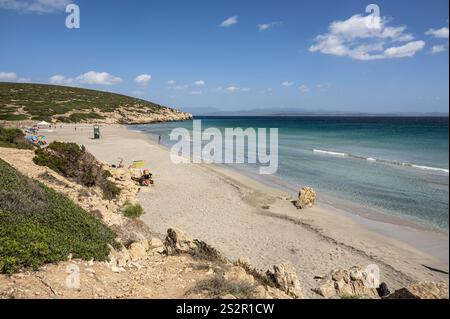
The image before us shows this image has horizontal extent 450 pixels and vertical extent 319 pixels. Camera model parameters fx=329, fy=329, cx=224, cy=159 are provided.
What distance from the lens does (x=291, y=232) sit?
13891 millimetres

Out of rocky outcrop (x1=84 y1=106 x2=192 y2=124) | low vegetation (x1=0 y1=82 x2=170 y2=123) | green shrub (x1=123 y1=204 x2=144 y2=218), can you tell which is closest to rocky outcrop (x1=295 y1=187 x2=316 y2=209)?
green shrub (x1=123 y1=204 x2=144 y2=218)

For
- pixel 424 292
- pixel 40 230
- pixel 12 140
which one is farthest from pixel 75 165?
pixel 424 292

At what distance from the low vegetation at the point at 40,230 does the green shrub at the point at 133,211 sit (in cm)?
448

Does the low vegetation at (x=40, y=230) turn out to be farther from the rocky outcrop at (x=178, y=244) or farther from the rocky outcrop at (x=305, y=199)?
the rocky outcrop at (x=305, y=199)

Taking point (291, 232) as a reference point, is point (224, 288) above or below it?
above

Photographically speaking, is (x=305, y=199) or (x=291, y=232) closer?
(x=291, y=232)

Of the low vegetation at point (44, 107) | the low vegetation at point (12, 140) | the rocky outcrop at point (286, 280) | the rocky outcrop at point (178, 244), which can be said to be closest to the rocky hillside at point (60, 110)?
the low vegetation at point (44, 107)

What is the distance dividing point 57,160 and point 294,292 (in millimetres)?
12489

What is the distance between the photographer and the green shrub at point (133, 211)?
14.2m

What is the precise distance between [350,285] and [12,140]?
19610mm

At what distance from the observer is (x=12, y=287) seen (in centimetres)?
533

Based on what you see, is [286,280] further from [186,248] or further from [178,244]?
[178,244]
